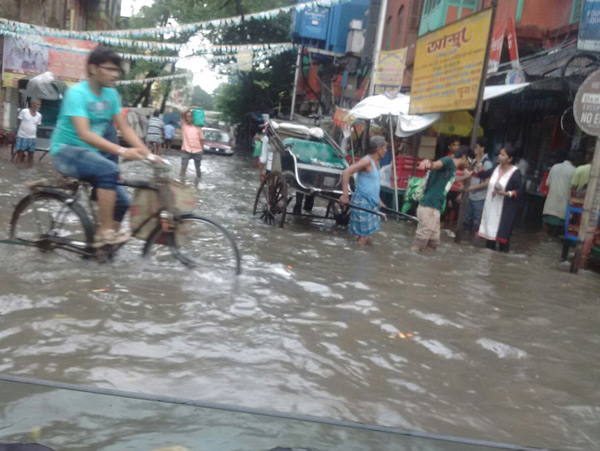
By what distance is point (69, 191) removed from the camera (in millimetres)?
5398

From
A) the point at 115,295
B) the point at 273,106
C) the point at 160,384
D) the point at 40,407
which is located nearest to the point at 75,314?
the point at 115,295

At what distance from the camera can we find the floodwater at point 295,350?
2588 millimetres

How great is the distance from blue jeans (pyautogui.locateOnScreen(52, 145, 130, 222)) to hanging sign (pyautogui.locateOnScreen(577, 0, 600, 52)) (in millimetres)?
6937

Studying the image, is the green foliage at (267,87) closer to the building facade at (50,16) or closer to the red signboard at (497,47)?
the building facade at (50,16)

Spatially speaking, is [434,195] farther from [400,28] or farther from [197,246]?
[400,28]

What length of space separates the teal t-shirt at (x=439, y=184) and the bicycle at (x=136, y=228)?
11.3ft

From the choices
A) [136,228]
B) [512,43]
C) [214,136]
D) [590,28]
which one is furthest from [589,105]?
[214,136]

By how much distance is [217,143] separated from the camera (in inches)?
1212

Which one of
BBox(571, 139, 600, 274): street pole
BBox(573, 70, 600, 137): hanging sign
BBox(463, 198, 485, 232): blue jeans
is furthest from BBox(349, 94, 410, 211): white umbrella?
BBox(573, 70, 600, 137): hanging sign

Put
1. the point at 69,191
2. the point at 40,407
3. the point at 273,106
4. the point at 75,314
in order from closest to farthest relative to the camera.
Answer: the point at 40,407, the point at 75,314, the point at 69,191, the point at 273,106

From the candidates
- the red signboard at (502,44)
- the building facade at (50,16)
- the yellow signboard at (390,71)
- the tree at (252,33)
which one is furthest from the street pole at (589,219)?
the tree at (252,33)

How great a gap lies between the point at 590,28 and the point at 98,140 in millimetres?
7095

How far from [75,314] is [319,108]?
83.5 ft

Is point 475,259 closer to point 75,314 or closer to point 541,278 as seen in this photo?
point 541,278
